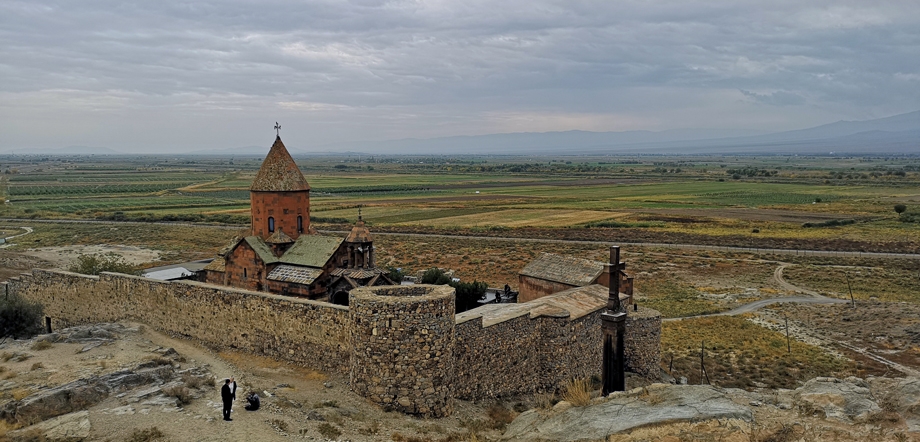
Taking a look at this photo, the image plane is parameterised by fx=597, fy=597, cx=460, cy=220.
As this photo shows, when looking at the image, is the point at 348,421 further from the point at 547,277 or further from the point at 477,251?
the point at 477,251

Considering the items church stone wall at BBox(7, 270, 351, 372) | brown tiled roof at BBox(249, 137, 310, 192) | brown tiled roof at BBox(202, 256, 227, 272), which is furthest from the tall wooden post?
brown tiled roof at BBox(202, 256, 227, 272)

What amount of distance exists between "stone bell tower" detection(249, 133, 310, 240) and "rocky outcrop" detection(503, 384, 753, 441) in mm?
14058

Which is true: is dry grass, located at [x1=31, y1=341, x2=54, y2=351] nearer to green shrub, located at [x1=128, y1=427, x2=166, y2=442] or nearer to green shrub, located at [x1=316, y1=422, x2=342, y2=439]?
green shrub, located at [x1=128, y1=427, x2=166, y2=442]

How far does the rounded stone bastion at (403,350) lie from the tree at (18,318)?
39.8ft

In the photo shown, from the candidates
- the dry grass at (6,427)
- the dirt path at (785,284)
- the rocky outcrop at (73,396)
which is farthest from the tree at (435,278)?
the dirt path at (785,284)

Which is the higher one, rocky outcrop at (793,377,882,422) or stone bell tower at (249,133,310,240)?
stone bell tower at (249,133,310,240)

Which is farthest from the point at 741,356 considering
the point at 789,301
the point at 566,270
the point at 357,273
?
the point at 357,273

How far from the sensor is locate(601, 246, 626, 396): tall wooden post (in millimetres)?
10516

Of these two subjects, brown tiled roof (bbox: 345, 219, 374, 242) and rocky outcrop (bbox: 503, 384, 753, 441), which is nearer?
rocky outcrop (bbox: 503, 384, 753, 441)

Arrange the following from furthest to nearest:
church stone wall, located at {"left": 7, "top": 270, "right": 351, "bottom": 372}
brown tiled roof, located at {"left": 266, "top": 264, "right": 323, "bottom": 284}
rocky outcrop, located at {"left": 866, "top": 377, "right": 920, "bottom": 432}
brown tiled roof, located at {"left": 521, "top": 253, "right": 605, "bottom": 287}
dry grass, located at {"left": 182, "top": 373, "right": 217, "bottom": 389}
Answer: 1. brown tiled roof, located at {"left": 521, "top": 253, "right": 605, "bottom": 287}
2. brown tiled roof, located at {"left": 266, "top": 264, "right": 323, "bottom": 284}
3. church stone wall, located at {"left": 7, "top": 270, "right": 351, "bottom": 372}
4. dry grass, located at {"left": 182, "top": 373, "right": 217, "bottom": 389}
5. rocky outcrop, located at {"left": 866, "top": 377, "right": 920, "bottom": 432}

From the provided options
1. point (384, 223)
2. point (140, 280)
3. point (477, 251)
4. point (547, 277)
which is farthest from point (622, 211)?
point (140, 280)

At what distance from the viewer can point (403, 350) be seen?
11453mm

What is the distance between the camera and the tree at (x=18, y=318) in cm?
1712

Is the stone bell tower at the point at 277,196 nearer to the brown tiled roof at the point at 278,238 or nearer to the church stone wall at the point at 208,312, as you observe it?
the brown tiled roof at the point at 278,238
